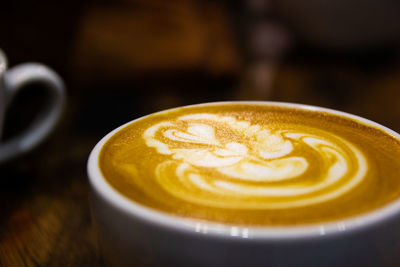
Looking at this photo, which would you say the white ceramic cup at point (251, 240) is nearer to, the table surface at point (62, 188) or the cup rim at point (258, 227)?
the cup rim at point (258, 227)

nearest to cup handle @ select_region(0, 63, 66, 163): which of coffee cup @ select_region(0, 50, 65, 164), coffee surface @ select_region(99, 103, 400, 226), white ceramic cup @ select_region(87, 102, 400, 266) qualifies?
coffee cup @ select_region(0, 50, 65, 164)

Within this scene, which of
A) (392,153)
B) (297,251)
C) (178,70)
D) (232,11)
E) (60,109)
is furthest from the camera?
(232,11)

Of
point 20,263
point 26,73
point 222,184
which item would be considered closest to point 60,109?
point 26,73

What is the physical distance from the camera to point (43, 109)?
0.98 m

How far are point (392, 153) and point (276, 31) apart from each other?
6.57 ft

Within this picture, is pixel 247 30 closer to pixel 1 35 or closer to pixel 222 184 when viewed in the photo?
pixel 1 35

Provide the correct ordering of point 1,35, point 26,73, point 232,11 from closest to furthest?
point 26,73 → point 1,35 → point 232,11

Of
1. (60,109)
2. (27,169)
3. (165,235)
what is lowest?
(27,169)

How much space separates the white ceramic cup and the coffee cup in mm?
532

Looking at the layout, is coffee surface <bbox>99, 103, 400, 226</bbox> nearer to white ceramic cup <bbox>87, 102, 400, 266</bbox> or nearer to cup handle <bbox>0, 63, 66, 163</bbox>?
white ceramic cup <bbox>87, 102, 400, 266</bbox>

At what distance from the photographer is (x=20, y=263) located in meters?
0.60

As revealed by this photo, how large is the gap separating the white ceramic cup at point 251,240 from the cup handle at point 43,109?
547 millimetres

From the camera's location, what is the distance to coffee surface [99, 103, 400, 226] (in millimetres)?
419

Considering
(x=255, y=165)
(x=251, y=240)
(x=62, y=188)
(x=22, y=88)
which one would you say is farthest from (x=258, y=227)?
(x=22, y=88)
